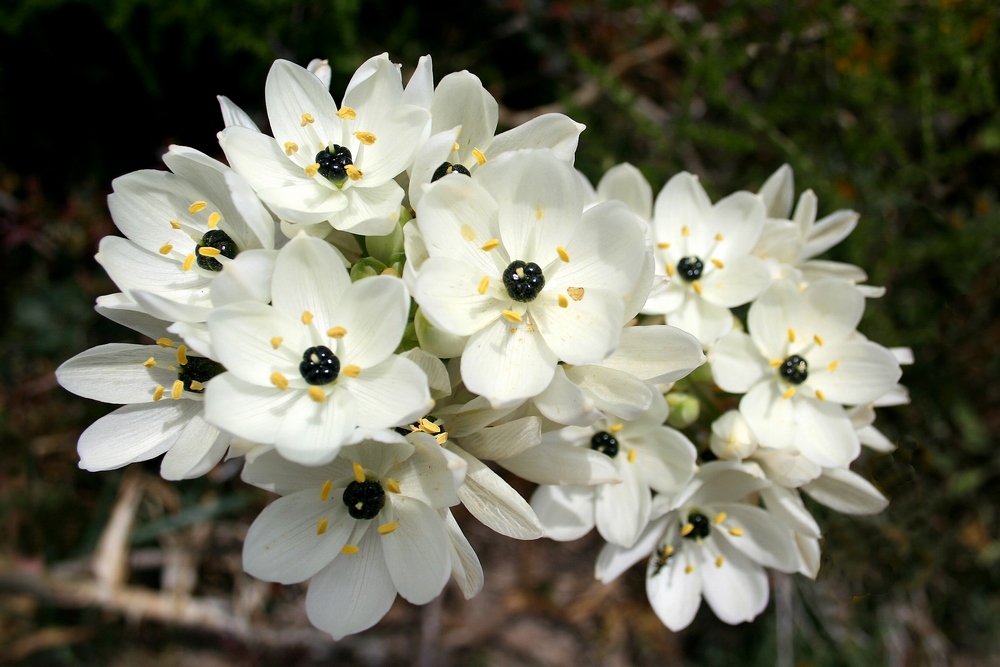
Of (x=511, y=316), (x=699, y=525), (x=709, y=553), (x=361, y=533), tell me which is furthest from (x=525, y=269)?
(x=709, y=553)

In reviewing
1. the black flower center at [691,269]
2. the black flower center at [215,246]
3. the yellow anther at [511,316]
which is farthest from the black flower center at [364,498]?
the black flower center at [691,269]

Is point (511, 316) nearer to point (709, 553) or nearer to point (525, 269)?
point (525, 269)

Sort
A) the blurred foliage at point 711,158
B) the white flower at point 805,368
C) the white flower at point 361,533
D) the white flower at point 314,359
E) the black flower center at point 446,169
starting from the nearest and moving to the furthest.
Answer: the white flower at point 314,359, the white flower at point 361,533, the black flower center at point 446,169, the white flower at point 805,368, the blurred foliage at point 711,158

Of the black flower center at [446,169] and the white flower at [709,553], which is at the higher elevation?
the black flower center at [446,169]

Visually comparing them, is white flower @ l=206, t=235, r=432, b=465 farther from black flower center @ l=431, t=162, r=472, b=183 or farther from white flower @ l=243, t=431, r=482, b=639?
black flower center @ l=431, t=162, r=472, b=183

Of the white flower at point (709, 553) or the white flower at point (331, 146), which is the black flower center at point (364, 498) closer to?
the white flower at point (331, 146)

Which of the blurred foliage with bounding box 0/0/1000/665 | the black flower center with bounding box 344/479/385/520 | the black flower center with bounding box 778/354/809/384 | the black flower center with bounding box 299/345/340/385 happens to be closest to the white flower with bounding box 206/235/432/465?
the black flower center with bounding box 299/345/340/385

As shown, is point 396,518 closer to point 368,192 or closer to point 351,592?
point 351,592
